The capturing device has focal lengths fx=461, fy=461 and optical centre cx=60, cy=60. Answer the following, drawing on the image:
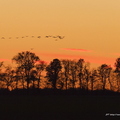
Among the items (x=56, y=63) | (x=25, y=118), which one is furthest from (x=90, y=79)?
(x=25, y=118)

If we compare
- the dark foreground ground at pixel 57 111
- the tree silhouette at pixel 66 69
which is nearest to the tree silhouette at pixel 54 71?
the tree silhouette at pixel 66 69

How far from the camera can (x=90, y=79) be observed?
497 ft

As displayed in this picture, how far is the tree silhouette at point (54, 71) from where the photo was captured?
138m

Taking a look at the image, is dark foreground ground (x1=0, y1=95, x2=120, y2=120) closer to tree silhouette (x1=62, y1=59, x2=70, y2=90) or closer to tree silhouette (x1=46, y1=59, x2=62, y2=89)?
tree silhouette (x1=46, y1=59, x2=62, y2=89)

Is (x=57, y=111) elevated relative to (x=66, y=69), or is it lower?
lower

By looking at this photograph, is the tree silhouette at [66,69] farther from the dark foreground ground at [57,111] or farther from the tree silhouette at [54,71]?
the dark foreground ground at [57,111]

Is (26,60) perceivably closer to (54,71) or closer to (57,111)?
(54,71)

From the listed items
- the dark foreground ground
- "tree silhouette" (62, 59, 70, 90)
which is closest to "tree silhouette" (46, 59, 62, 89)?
"tree silhouette" (62, 59, 70, 90)

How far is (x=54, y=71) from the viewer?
142 metres

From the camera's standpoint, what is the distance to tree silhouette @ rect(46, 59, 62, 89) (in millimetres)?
138500

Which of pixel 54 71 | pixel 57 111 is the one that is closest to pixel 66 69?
pixel 54 71

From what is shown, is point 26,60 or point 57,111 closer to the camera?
point 57,111

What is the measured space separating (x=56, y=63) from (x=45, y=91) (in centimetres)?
1312

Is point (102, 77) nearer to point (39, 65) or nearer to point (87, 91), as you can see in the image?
point (87, 91)
